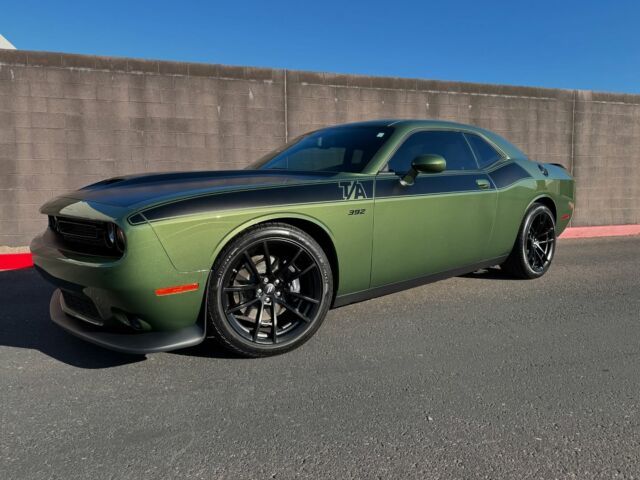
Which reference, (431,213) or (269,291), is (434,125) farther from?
(269,291)

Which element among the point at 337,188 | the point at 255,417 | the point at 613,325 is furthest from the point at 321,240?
the point at 613,325

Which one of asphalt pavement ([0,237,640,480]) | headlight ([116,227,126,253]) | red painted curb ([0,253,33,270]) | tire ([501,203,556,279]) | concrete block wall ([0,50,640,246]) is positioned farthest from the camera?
concrete block wall ([0,50,640,246])

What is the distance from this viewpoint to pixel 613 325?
335 centimetres

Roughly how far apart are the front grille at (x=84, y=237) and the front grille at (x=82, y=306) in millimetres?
239

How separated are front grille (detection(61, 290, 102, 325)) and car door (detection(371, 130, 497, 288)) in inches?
65.0

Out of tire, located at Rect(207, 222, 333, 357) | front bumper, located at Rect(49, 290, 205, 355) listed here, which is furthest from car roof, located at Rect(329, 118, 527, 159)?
front bumper, located at Rect(49, 290, 205, 355)

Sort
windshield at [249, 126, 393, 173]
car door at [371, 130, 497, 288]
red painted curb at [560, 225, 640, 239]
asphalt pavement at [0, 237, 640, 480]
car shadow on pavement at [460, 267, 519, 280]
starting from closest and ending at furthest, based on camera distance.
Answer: asphalt pavement at [0, 237, 640, 480], car door at [371, 130, 497, 288], windshield at [249, 126, 393, 173], car shadow on pavement at [460, 267, 519, 280], red painted curb at [560, 225, 640, 239]

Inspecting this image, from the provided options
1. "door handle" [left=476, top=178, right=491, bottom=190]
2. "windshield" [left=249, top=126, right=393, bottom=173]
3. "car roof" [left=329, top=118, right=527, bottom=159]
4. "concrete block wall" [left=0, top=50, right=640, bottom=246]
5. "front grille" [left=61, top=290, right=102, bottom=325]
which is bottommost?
"front grille" [left=61, top=290, right=102, bottom=325]

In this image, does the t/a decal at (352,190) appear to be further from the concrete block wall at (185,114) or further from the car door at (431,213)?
the concrete block wall at (185,114)

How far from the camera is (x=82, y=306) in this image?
2598 mm

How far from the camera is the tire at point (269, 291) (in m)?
2.55

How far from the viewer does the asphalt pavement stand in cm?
177

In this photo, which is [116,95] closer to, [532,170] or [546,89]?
[532,170]

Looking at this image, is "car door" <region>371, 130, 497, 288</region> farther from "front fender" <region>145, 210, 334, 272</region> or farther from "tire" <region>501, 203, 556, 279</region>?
"front fender" <region>145, 210, 334, 272</region>
